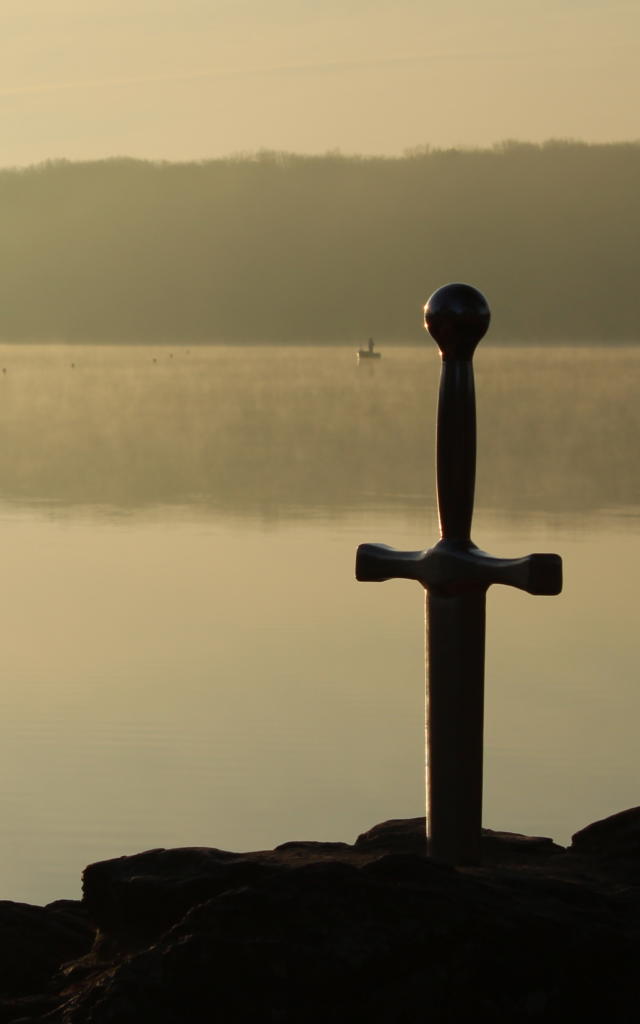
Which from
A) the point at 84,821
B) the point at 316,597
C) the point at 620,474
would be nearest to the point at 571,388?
the point at 620,474

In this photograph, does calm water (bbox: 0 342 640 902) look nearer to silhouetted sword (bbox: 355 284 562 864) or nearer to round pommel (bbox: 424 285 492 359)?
silhouetted sword (bbox: 355 284 562 864)

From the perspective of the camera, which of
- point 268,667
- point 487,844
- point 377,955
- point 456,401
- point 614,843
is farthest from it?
point 268,667

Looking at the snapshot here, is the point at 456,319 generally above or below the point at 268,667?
below

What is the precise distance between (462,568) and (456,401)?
479 mm

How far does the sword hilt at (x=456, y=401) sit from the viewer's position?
5.68 m

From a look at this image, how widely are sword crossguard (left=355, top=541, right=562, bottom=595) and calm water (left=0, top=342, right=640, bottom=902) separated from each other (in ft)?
16.4

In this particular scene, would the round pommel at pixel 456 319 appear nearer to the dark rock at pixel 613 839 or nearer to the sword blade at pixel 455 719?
the sword blade at pixel 455 719

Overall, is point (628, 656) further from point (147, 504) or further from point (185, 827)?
point (147, 504)

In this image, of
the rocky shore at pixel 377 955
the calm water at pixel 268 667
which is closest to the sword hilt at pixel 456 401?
the rocky shore at pixel 377 955

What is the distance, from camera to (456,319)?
224 inches

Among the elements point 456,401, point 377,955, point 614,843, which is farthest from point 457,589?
point 377,955

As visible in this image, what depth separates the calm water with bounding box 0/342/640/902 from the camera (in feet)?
39.6

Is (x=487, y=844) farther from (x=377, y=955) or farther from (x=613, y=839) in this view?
(x=377, y=955)

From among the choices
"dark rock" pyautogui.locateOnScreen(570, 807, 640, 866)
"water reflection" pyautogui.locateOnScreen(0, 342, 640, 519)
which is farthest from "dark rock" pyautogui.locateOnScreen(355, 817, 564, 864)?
"water reflection" pyautogui.locateOnScreen(0, 342, 640, 519)
